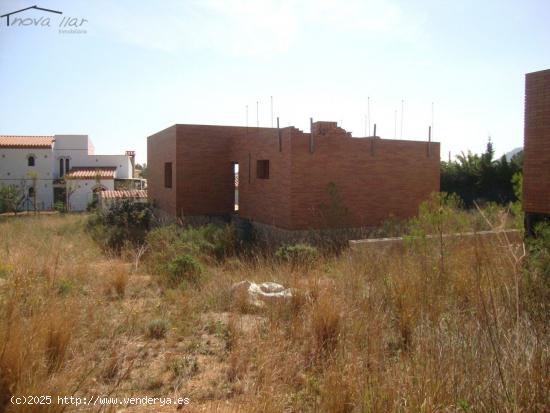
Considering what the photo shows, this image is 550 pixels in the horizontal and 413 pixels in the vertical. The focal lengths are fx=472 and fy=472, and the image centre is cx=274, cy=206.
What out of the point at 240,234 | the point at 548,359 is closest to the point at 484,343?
the point at 548,359

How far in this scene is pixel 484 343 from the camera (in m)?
3.26

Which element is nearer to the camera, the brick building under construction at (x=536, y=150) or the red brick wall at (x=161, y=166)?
the brick building under construction at (x=536, y=150)

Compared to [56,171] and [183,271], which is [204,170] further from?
[56,171]

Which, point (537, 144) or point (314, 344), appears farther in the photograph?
point (537, 144)

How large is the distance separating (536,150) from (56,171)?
34.1m

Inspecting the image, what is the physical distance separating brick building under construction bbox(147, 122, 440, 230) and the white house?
15284mm

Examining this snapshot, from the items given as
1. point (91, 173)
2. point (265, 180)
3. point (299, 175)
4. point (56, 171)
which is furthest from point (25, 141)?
point (299, 175)

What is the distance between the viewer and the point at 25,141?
34.5 metres

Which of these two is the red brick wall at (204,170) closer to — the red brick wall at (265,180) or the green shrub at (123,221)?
the red brick wall at (265,180)

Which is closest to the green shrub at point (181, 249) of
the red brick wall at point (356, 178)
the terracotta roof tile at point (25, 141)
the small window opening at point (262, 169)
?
the red brick wall at point (356, 178)

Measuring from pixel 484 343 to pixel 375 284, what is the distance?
2.25m

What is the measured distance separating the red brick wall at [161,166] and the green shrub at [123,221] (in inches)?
36.3

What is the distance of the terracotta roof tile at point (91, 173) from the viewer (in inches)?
1293

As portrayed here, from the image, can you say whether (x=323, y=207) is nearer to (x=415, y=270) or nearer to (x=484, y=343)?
(x=415, y=270)
